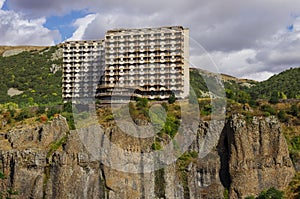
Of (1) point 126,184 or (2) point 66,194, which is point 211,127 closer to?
(1) point 126,184

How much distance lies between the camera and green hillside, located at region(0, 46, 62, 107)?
96.8m

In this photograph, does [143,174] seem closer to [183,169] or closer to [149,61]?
Result: [183,169]

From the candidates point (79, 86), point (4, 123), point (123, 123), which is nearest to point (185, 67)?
point (79, 86)

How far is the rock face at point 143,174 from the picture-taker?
52.2m

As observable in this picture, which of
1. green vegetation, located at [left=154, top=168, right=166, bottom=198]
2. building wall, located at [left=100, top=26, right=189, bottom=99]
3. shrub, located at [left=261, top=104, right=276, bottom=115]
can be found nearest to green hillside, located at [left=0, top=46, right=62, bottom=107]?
building wall, located at [left=100, top=26, right=189, bottom=99]

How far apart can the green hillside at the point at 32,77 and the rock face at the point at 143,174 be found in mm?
32610

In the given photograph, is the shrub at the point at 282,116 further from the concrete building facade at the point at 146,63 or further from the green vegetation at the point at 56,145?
the green vegetation at the point at 56,145

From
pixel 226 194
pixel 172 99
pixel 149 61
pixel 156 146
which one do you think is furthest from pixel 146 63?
pixel 226 194

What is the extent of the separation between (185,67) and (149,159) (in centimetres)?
2731

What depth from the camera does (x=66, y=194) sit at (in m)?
51.5

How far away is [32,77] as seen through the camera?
113 meters

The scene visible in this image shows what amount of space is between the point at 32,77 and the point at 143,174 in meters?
66.9

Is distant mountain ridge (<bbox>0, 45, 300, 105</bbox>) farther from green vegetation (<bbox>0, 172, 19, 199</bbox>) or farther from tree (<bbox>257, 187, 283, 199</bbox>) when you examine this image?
green vegetation (<bbox>0, 172, 19, 199</bbox>)

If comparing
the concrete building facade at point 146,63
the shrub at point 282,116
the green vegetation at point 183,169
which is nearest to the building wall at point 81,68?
the concrete building facade at point 146,63
